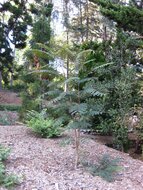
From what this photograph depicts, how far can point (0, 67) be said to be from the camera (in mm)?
19141

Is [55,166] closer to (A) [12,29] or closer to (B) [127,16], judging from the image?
(B) [127,16]

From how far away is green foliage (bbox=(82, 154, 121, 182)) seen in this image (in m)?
4.16

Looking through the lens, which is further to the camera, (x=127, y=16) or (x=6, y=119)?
(x=6, y=119)

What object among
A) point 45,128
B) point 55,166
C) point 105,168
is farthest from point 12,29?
point 105,168

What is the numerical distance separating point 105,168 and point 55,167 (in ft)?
2.22

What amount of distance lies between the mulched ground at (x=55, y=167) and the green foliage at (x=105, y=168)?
0.07 m

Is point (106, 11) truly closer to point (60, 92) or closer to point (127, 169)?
point (60, 92)

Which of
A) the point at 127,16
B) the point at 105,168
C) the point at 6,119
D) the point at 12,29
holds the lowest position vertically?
the point at 105,168

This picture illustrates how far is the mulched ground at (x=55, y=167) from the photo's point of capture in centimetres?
384

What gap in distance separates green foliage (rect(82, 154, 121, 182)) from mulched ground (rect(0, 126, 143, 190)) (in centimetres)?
7

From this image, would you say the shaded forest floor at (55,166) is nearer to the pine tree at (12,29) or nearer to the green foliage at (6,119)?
the green foliage at (6,119)

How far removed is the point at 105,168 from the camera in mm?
4348

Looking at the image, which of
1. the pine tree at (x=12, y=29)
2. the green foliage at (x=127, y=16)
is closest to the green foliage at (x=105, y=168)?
the green foliage at (x=127, y=16)

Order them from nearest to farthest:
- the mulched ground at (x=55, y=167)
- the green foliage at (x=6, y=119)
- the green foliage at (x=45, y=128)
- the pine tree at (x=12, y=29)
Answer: the mulched ground at (x=55, y=167) < the green foliage at (x=45, y=128) < the green foliage at (x=6, y=119) < the pine tree at (x=12, y=29)
